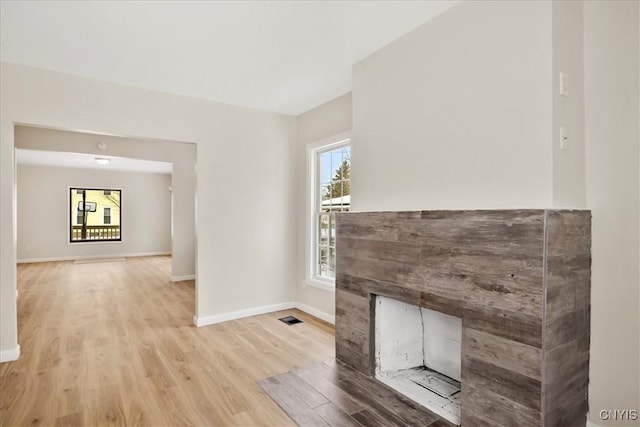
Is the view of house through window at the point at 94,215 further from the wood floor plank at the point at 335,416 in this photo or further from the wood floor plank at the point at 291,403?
the wood floor plank at the point at 335,416

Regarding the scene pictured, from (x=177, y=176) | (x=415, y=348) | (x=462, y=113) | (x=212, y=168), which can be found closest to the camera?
(x=462, y=113)

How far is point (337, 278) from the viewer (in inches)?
119

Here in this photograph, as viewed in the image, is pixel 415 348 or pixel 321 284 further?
pixel 321 284

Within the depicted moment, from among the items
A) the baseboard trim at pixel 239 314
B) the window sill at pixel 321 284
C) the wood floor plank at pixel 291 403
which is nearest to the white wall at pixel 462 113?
the window sill at pixel 321 284

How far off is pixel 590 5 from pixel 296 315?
3.99 meters

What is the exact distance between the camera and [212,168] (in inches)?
160

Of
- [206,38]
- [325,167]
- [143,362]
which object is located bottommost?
[143,362]

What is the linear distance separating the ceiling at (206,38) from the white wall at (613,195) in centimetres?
96

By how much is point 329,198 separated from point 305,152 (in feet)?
2.48

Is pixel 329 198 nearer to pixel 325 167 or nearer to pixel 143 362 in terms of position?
pixel 325 167

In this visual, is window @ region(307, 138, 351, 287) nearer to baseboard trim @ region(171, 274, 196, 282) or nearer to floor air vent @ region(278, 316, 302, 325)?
floor air vent @ region(278, 316, 302, 325)

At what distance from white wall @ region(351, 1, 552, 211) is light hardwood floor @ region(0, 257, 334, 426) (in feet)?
5.73

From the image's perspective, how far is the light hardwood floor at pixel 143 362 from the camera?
226cm

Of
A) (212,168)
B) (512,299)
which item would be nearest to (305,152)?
(212,168)
